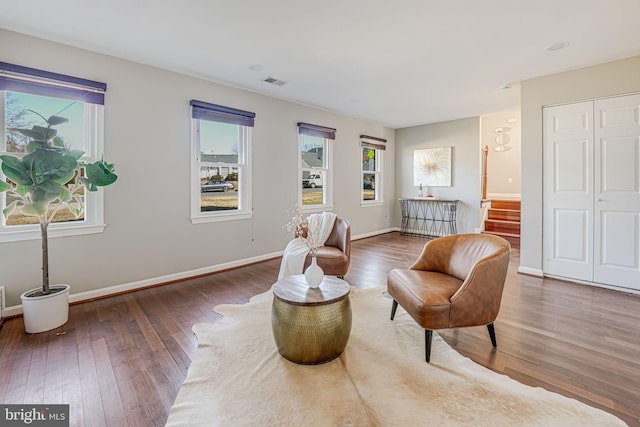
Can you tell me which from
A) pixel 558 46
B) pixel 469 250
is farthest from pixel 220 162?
pixel 558 46

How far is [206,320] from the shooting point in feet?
8.95

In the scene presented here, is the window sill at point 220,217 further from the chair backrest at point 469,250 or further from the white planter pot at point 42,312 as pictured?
the chair backrest at point 469,250

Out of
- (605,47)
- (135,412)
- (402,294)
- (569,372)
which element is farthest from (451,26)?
(135,412)

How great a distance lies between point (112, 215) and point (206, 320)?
5.66ft

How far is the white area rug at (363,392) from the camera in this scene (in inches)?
60.5

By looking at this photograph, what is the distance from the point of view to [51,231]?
2.97 metres

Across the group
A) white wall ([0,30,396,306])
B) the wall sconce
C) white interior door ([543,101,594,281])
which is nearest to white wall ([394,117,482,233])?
the wall sconce

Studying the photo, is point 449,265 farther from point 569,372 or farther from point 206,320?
point 206,320

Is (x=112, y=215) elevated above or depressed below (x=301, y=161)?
below

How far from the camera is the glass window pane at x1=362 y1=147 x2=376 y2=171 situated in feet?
22.5

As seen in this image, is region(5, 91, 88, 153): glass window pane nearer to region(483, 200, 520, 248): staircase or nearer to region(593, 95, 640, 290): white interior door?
region(593, 95, 640, 290): white interior door

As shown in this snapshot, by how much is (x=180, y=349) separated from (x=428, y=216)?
6.18m

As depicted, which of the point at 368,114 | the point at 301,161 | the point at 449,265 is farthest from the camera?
the point at 368,114

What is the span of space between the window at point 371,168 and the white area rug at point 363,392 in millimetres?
4878
